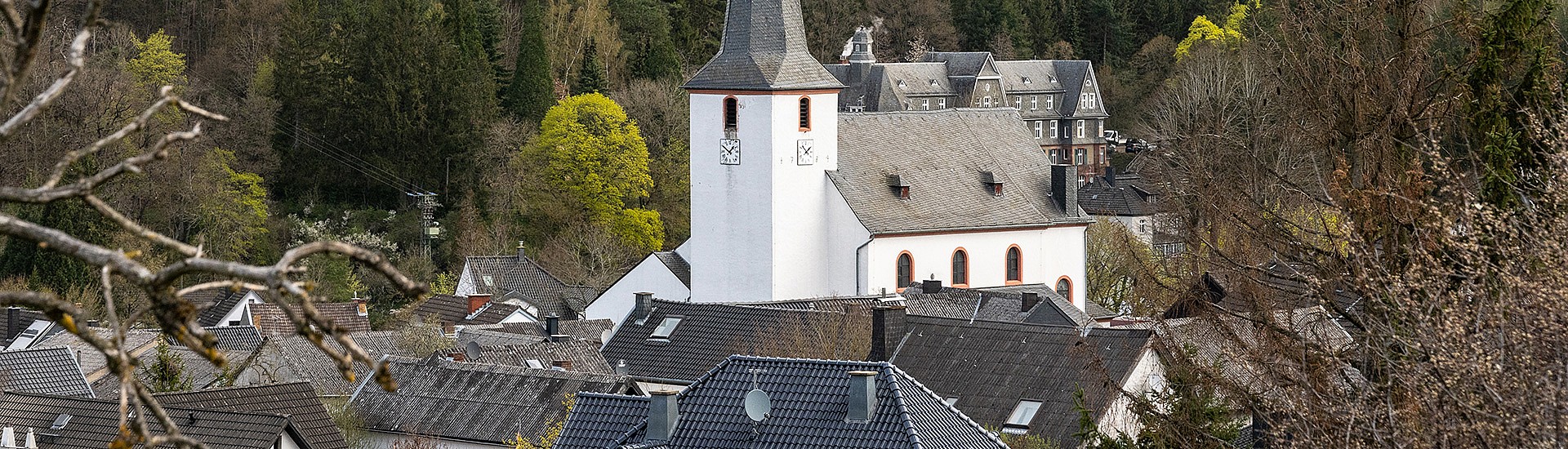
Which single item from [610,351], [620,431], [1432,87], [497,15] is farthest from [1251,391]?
[497,15]

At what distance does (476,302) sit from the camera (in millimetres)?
56031

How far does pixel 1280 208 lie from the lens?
19.0m

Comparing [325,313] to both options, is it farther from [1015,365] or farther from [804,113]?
[1015,365]

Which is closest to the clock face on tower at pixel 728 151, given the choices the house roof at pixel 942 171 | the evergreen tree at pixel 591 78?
the house roof at pixel 942 171

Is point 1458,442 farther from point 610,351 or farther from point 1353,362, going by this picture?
point 610,351

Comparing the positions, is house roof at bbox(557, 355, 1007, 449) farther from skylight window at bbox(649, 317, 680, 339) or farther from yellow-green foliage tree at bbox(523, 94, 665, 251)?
yellow-green foliage tree at bbox(523, 94, 665, 251)

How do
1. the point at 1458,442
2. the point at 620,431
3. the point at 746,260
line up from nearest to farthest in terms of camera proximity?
the point at 1458,442 → the point at 620,431 → the point at 746,260

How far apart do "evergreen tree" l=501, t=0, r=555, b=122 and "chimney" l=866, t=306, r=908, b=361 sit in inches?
1366

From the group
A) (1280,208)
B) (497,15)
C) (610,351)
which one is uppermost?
(497,15)

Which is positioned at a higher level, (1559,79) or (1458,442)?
(1559,79)

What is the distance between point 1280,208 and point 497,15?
2047 inches

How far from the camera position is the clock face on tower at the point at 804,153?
1909 inches

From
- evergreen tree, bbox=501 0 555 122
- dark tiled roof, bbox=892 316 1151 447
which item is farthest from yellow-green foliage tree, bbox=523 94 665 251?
dark tiled roof, bbox=892 316 1151 447

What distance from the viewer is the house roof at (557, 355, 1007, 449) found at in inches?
773
